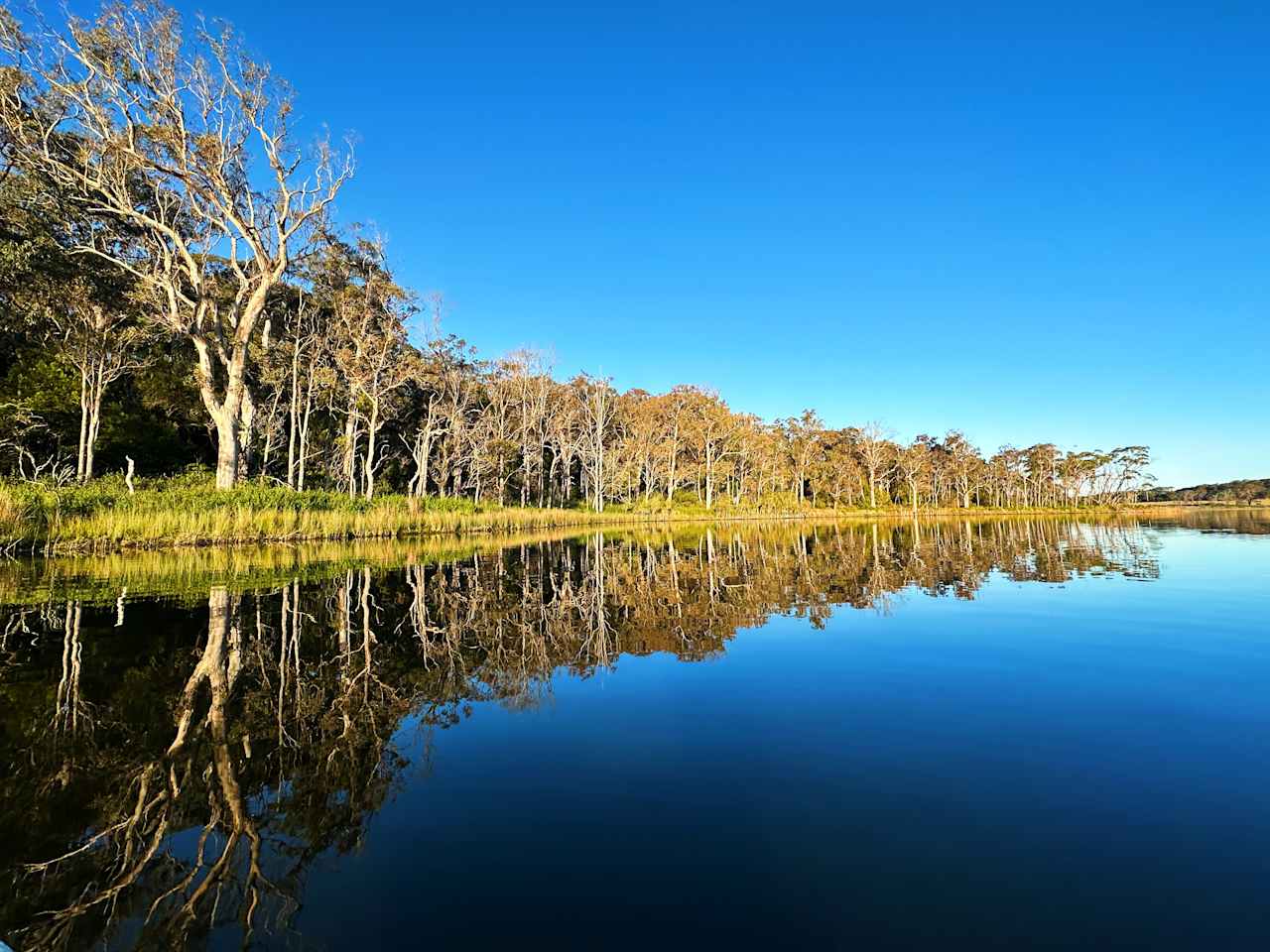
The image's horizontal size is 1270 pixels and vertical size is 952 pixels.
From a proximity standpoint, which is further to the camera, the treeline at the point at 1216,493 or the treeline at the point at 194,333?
the treeline at the point at 1216,493

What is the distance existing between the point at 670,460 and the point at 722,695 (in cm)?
6069

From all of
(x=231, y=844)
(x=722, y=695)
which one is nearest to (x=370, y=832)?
(x=231, y=844)

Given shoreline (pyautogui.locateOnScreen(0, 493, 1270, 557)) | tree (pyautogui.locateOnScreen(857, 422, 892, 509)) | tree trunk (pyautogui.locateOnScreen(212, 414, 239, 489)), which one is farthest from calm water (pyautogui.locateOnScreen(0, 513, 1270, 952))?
tree (pyautogui.locateOnScreen(857, 422, 892, 509))

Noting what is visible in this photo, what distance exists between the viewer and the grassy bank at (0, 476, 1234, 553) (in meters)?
15.1

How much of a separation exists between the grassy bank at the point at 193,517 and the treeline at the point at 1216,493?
15048cm

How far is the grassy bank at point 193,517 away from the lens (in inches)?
593

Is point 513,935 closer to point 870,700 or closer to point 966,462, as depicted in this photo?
point 870,700

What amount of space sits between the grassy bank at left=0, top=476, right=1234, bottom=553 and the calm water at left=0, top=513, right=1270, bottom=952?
929 centimetres

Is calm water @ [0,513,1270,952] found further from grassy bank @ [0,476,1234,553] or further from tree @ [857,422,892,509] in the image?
tree @ [857,422,892,509]

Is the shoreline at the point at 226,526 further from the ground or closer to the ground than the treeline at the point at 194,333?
closer to the ground

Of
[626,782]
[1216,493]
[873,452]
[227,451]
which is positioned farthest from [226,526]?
[1216,493]

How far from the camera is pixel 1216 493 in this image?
445 feet

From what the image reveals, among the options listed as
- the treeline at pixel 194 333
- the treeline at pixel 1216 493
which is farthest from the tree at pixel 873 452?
the treeline at pixel 1216 493

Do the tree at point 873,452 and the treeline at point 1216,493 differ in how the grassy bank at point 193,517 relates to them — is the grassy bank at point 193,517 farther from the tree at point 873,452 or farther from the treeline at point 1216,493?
the treeline at point 1216,493
